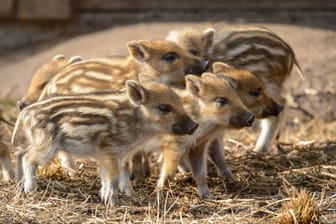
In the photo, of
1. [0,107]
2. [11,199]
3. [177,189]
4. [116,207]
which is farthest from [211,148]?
[0,107]

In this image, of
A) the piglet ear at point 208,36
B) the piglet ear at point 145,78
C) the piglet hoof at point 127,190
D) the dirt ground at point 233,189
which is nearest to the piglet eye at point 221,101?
the piglet ear at point 145,78

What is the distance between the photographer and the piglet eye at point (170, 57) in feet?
22.1

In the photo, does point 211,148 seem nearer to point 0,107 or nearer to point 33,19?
point 0,107

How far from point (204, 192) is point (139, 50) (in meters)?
1.23

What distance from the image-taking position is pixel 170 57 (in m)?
6.75

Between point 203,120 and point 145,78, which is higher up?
point 145,78

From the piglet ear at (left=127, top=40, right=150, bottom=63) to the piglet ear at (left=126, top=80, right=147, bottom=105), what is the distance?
75cm

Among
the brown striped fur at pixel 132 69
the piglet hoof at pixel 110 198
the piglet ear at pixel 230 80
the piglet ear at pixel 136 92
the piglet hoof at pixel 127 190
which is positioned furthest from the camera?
the brown striped fur at pixel 132 69

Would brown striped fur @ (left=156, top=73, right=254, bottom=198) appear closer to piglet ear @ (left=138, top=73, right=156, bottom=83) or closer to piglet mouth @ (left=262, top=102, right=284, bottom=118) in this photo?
piglet ear @ (left=138, top=73, right=156, bottom=83)

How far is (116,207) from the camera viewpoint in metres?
5.84

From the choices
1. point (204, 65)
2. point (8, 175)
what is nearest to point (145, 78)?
point (204, 65)

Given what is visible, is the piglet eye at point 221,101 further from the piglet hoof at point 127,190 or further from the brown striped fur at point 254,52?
the brown striped fur at point 254,52

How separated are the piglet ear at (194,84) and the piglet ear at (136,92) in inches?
13.1

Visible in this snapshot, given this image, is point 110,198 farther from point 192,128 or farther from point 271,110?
point 271,110
